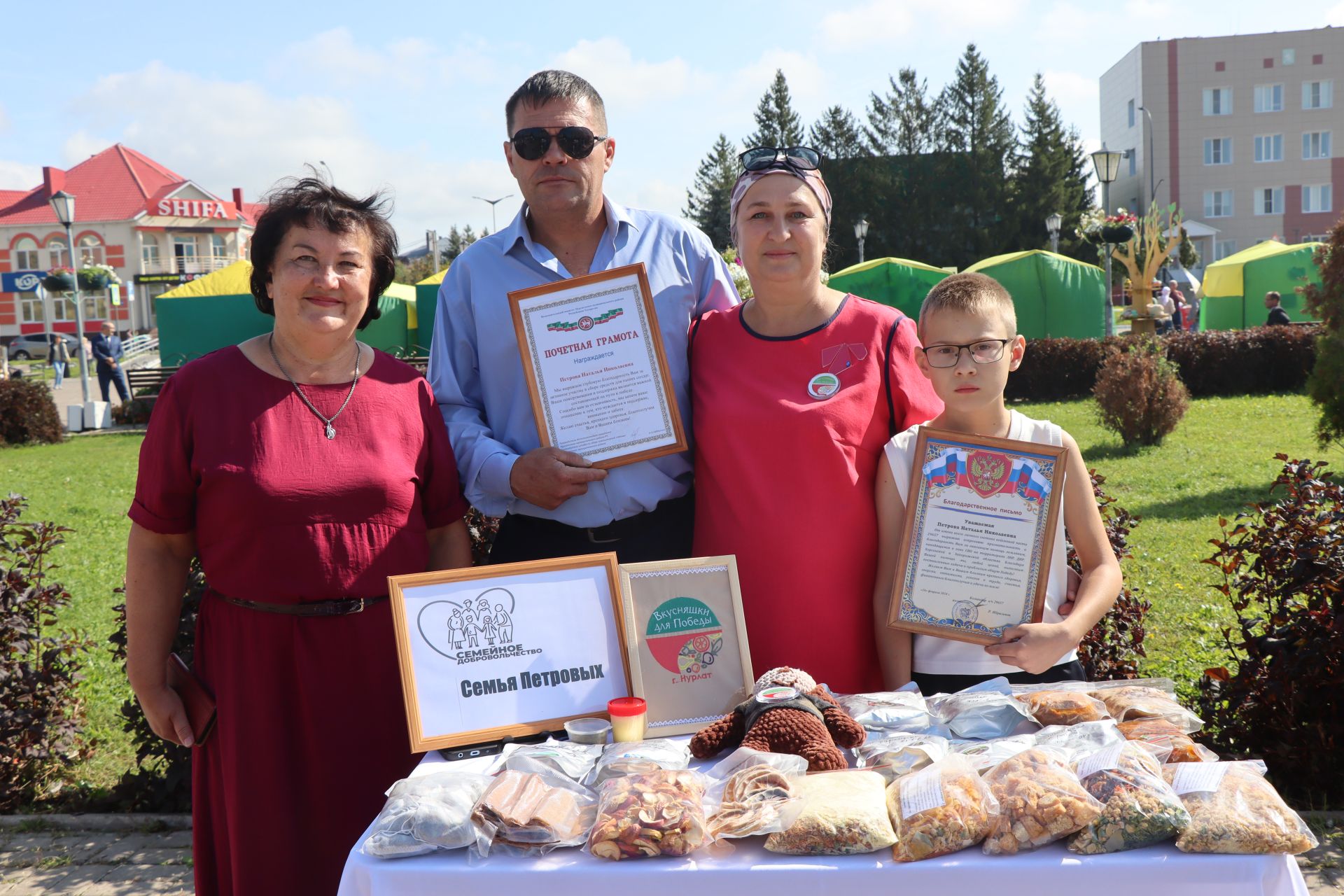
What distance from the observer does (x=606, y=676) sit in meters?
2.36

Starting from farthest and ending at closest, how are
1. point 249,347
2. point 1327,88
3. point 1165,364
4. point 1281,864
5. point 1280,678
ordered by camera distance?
point 1327,88
point 1165,364
point 1280,678
point 249,347
point 1281,864

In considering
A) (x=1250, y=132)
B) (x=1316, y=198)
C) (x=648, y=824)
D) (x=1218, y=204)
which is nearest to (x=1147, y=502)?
(x=648, y=824)

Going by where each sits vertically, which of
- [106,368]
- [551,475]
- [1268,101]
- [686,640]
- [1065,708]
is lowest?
[1065,708]

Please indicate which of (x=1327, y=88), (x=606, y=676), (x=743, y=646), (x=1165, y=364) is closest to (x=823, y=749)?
(x=743, y=646)

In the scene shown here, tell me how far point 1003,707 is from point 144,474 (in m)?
2.18

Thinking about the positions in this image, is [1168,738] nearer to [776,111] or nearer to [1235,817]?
[1235,817]

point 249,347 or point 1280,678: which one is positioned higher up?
point 249,347

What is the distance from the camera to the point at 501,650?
231 cm

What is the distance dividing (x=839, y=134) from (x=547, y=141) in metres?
71.4

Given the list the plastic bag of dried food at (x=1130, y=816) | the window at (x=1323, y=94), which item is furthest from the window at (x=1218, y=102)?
the plastic bag of dried food at (x=1130, y=816)

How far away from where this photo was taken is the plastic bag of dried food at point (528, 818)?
5.99 ft

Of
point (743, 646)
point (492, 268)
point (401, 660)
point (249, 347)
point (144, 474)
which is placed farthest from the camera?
point (492, 268)

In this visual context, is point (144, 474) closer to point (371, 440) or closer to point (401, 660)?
point (371, 440)

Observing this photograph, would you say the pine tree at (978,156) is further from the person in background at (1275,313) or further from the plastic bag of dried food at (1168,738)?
the plastic bag of dried food at (1168,738)
